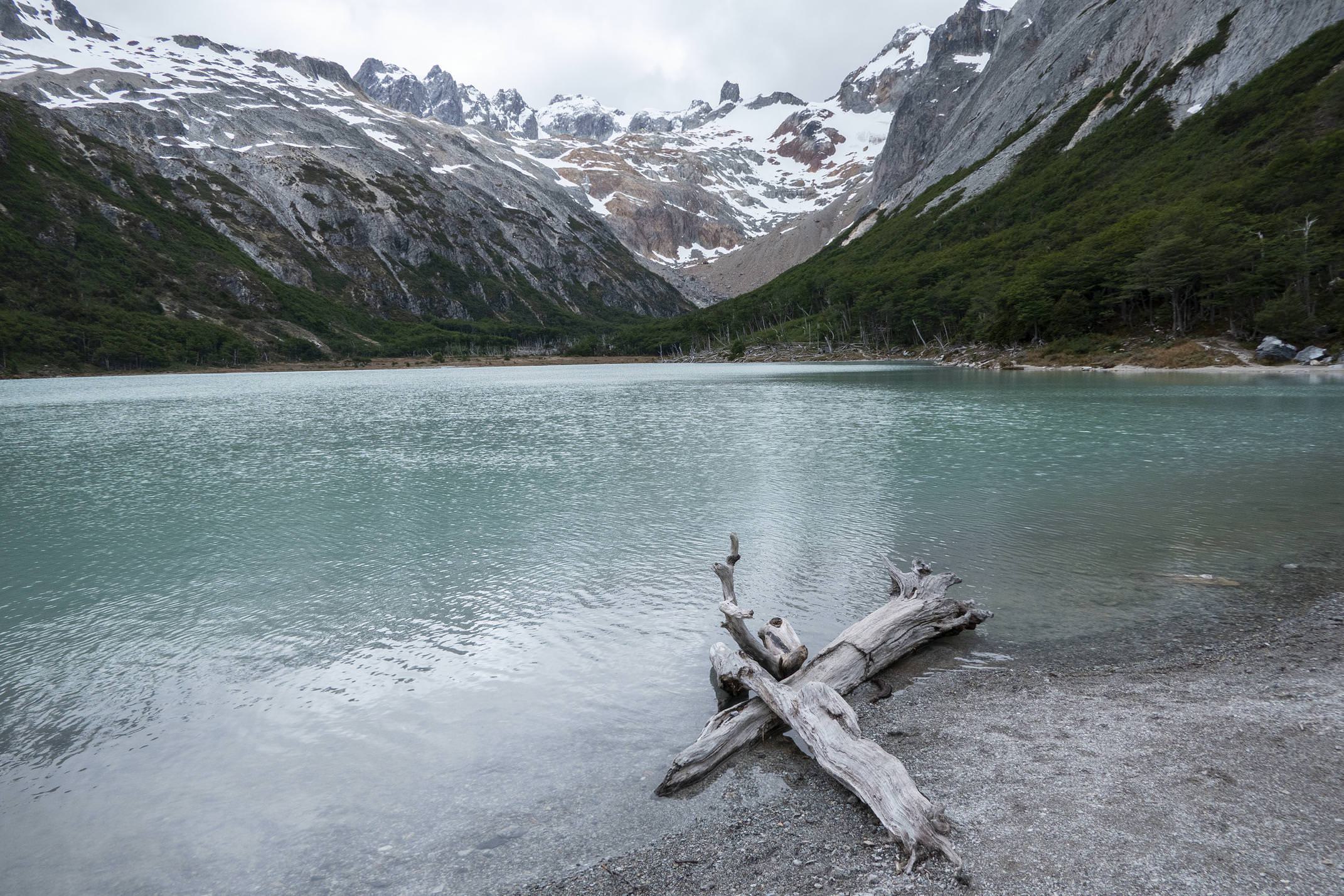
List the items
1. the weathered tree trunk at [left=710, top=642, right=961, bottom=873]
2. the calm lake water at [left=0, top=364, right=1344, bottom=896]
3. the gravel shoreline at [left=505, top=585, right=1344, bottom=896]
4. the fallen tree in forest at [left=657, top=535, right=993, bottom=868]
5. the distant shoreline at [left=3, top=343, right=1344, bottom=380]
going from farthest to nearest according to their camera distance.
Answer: the distant shoreline at [left=3, top=343, right=1344, bottom=380], the calm lake water at [left=0, top=364, right=1344, bottom=896], the fallen tree in forest at [left=657, top=535, right=993, bottom=868], the weathered tree trunk at [left=710, top=642, right=961, bottom=873], the gravel shoreline at [left=505, top=585, right=1344, bottom=896]

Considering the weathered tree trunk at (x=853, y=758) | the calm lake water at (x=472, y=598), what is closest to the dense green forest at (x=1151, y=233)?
the calm lake water at (x=472, y=598)

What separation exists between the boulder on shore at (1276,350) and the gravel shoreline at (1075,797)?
3020 inches

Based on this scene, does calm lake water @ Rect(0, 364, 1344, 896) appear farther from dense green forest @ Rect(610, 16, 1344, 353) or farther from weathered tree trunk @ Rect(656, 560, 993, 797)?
dense green forest @ Rect(610, 16, 1344, 353)

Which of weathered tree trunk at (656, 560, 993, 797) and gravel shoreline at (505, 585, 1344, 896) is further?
weathered tree trunk at (656, 560, 993, 797)

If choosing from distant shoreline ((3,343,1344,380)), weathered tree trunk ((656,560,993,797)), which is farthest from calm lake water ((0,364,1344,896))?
distant shoreline ((3,343,1344,380))

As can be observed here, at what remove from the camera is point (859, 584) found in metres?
15.0

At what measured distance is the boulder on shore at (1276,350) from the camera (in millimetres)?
67750

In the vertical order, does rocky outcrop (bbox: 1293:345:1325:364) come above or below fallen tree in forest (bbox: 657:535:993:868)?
above

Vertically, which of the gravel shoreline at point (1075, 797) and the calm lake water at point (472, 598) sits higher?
the gravel shoreline at point (1075, 797)

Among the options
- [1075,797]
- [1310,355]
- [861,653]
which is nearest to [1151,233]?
[1310,355]

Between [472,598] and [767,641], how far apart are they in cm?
736

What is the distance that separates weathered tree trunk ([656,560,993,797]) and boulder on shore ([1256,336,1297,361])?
77.5m

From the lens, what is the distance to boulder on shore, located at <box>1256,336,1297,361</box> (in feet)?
222

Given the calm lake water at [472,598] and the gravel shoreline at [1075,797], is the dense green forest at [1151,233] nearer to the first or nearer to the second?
the calm lake water at [472,598]
